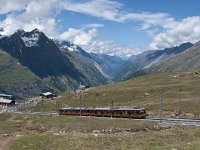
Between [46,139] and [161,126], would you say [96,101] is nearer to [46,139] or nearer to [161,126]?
[161,126]

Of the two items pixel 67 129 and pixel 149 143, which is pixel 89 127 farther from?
pixel 149 143

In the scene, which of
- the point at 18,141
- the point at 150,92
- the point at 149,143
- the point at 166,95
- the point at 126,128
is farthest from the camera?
the point at 150,92

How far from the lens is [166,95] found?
18250cm

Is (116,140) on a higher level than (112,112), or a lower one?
lower

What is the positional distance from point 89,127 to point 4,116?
9319 centimetres

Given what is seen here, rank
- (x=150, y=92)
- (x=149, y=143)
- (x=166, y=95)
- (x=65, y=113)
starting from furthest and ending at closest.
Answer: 1. (x=150, y=92)
2. (x=166, y=95)
3. (x=65, y=113)
4. (x=149, y=143)

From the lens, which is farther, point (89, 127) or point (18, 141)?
point (89, 127)

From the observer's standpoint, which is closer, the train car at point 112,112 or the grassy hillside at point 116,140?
the grassy hillside at point 116,140

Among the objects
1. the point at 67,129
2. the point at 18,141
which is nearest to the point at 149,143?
the point at 18,141

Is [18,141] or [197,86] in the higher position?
[197,86]

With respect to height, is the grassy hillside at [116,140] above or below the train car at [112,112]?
below

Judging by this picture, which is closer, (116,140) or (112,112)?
(116,140)

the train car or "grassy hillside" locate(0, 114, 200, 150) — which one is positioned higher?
the train car

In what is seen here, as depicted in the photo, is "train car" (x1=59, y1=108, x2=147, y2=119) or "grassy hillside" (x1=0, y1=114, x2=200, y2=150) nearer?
"grassy hillside" (x1=0, y1=114, x2=200, y2=150)
